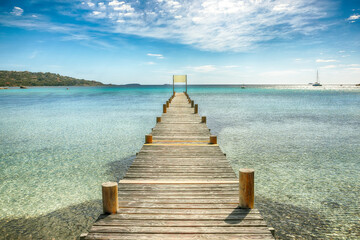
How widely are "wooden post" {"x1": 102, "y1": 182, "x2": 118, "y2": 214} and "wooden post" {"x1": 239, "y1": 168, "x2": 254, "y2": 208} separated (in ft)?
8.59

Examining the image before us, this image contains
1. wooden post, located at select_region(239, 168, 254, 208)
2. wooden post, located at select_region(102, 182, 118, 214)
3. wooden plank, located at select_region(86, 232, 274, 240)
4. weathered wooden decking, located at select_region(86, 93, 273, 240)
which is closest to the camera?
wooden plank, located at select_region(86, 232, 274, 240)

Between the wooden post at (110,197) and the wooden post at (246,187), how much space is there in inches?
103

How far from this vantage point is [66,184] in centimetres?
1068

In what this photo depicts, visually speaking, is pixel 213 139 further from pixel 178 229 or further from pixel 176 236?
pixel 176 236

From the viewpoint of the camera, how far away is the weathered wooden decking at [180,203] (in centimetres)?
430

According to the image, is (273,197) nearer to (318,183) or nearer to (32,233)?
(318,183)

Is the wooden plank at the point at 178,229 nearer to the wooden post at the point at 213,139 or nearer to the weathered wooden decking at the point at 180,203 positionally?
the weathered wooden decking at the point at 180,203

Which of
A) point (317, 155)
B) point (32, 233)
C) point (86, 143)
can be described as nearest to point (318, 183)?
point (317, 155)

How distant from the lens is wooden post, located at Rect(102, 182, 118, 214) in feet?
15.4

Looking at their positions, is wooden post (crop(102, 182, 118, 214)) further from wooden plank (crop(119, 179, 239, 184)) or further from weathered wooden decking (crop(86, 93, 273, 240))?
wooden plank (crop(119, 179, 239, 184))

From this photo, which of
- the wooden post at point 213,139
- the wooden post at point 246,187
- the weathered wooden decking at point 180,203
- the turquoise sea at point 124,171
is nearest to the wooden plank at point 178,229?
the weathered wooden decking at point 180,203

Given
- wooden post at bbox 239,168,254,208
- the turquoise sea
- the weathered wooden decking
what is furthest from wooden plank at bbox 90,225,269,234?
the turquoise sea

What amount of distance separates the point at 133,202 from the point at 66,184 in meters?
6.80

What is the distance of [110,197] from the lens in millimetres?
4738
